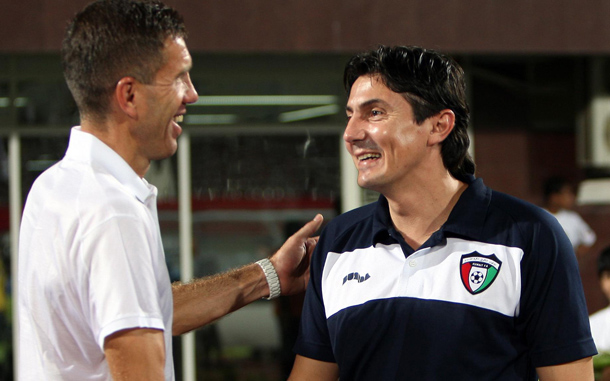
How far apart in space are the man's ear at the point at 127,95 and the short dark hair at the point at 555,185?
5.54m

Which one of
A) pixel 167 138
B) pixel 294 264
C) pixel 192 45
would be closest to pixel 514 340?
pixel 294 264

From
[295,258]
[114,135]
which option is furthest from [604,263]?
[114,135]

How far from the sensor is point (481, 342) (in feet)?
7.17

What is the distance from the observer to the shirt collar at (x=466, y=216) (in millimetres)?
2328

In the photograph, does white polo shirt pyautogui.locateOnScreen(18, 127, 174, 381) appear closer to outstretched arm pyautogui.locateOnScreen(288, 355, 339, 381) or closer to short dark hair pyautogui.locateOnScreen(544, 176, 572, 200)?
outstretched arm pyautogui.locateOnScreen(288, 355, 339, 381)

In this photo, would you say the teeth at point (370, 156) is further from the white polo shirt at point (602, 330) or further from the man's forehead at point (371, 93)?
the white polo shirt at point (602, 330)

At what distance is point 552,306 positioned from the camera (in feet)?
7.06

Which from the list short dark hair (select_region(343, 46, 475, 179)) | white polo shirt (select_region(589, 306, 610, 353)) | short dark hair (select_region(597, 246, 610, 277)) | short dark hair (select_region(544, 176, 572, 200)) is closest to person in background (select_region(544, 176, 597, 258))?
short dark hair (select_region(544, 176, 572, 200))

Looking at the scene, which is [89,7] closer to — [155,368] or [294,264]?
[155,368]

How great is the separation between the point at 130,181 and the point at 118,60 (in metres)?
0.29

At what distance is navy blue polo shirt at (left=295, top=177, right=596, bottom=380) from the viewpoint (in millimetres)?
2166

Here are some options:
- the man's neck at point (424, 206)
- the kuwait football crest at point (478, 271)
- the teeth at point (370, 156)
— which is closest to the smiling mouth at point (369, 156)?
the teeth at point (370, 156)

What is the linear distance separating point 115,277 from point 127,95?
1.52 feet

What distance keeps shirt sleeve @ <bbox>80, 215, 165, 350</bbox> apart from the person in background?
5627mm
